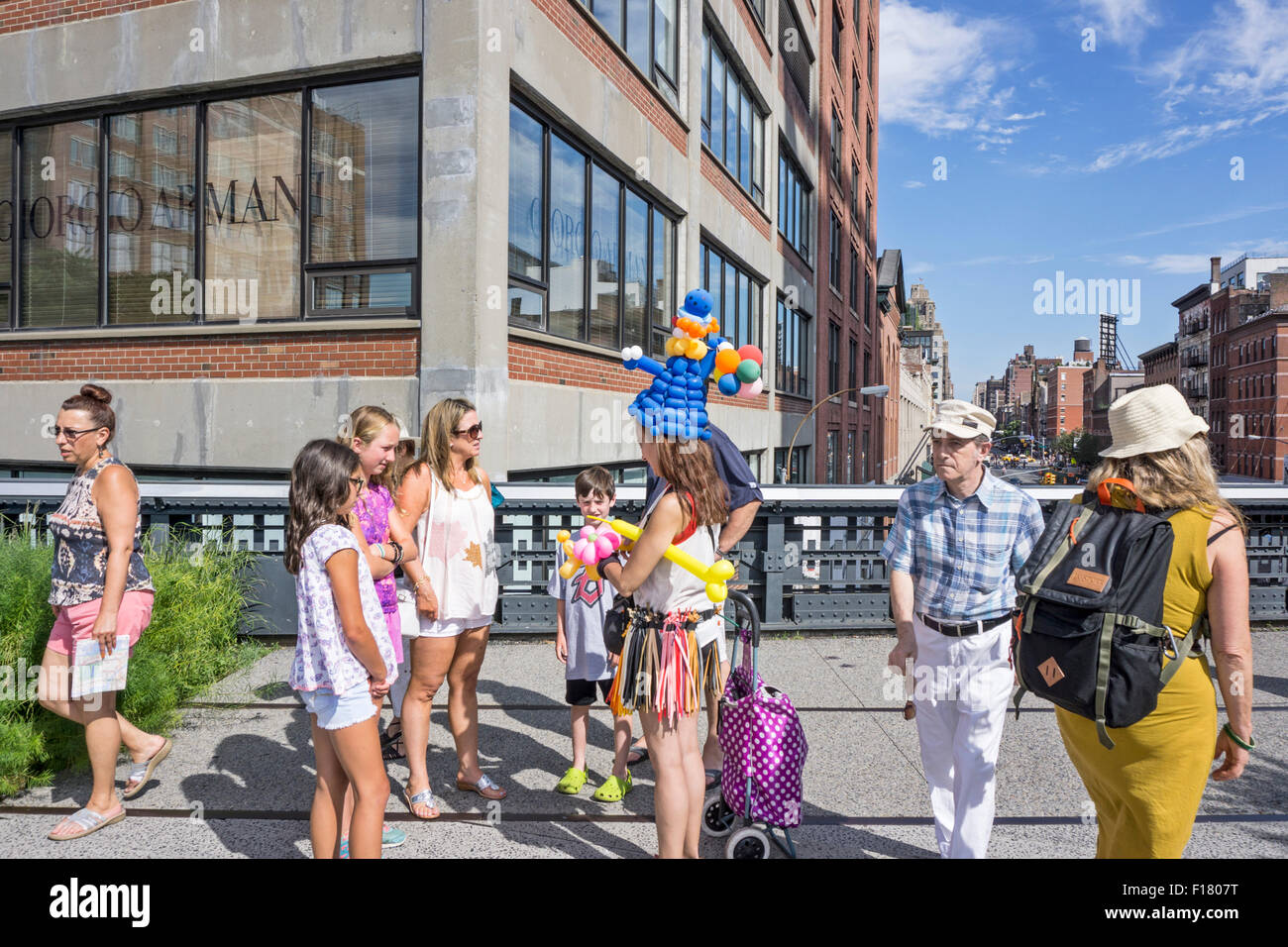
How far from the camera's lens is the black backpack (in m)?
2.52

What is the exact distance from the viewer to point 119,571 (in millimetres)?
3908

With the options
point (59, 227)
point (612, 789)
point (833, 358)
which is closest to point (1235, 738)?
point (612, 789)

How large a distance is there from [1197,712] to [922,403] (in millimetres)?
93764

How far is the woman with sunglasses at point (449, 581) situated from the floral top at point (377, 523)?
0.09 metres

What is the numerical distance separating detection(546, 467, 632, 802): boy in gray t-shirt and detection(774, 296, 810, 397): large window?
52.3 ft

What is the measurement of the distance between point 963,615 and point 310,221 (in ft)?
25.1

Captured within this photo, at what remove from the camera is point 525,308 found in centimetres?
911

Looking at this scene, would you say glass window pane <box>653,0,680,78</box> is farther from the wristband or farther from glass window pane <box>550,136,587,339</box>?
the wristband

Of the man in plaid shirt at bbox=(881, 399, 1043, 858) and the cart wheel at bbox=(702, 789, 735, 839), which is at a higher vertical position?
the man in plaid shirt at bbox=(881, 399, 1043, 858)

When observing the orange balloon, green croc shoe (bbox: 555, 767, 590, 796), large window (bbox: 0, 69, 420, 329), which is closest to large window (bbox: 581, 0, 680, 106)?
large window (bbox: 0, 69, 420, 329)

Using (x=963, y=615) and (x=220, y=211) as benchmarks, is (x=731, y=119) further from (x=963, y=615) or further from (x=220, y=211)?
(x=963, y=615)

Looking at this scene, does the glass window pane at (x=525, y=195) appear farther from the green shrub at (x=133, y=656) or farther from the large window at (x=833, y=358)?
the large window at (x=833, y=358)

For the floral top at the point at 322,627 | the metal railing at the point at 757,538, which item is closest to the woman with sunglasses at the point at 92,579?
the floral top at the point at 322,627
